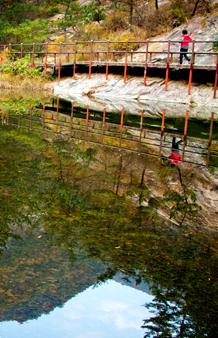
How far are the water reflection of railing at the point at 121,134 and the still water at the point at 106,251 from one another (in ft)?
5.12

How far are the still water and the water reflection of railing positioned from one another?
1561 mm

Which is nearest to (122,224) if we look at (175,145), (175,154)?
(175,154)

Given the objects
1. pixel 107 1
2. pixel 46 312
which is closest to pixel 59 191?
pixel 46 312

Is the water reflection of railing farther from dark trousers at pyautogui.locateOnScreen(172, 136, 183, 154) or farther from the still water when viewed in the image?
the still water

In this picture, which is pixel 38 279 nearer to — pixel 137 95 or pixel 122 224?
pixel 122 224

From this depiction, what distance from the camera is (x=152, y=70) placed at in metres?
23.8

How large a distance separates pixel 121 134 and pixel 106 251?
692 centimetres

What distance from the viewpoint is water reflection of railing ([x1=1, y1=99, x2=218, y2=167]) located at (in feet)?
29.1

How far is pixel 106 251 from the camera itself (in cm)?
404

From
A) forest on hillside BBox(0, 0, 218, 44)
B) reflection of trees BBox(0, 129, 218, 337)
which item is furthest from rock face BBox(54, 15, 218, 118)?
reflection of trees BBox(0, 129, 218, 337)

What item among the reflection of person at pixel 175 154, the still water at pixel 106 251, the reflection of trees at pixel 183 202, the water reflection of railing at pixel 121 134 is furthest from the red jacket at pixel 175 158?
the reflection of trees at pixel 183 202

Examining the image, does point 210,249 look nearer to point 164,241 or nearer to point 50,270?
point 164,241

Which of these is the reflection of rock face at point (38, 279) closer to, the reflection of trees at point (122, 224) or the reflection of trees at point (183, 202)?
the reflection of trees at point (122, 224)

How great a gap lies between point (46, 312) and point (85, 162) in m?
4.74
